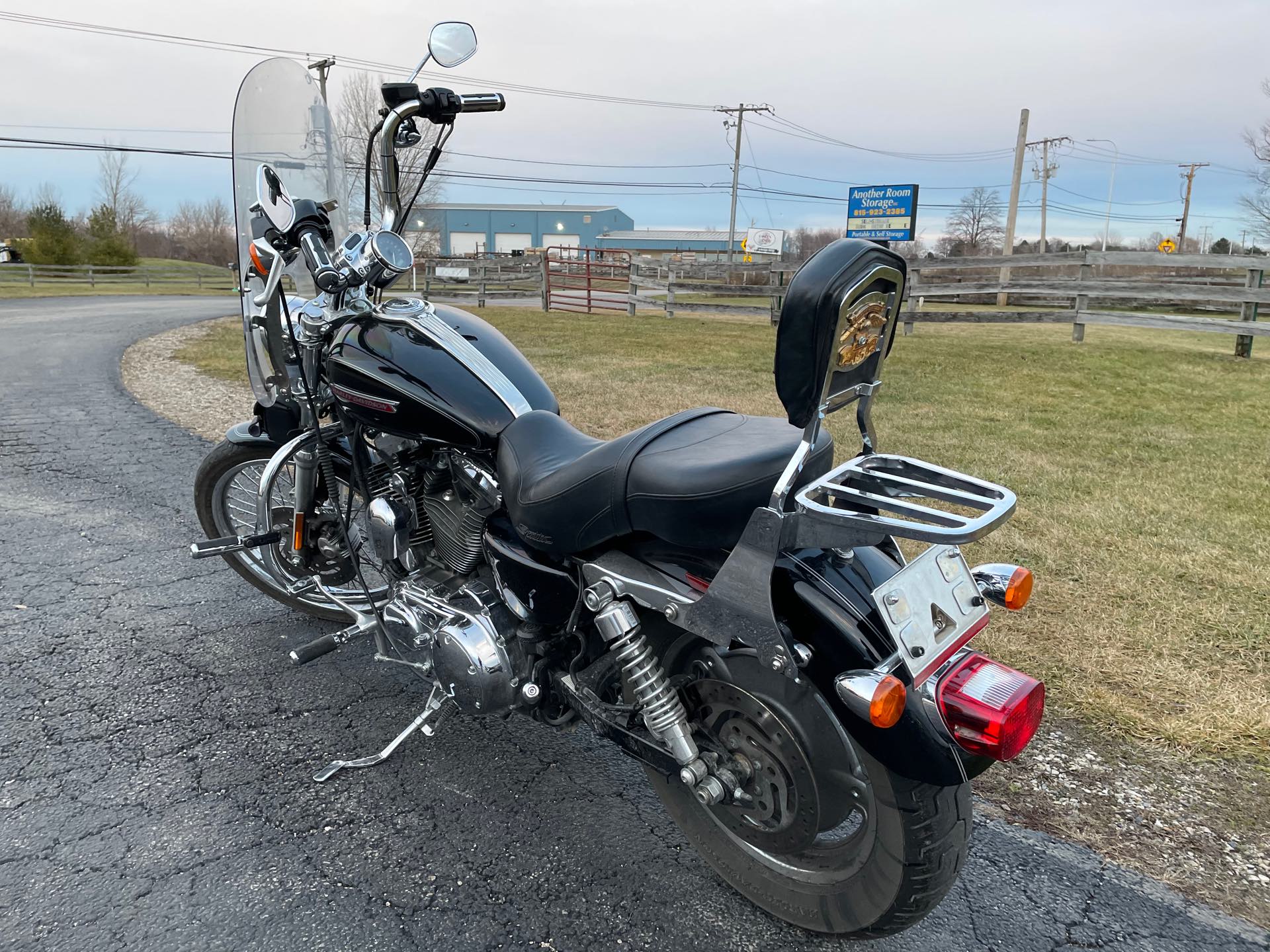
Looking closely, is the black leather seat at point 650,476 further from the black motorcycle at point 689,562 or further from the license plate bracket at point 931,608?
the license plate bracket at point 931,608

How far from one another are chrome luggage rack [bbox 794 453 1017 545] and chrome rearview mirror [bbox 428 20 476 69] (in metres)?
1.91

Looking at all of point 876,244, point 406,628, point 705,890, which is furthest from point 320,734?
point 876,244

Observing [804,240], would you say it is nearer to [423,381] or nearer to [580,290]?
[580,290]

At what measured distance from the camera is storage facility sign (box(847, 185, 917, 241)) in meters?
20.2

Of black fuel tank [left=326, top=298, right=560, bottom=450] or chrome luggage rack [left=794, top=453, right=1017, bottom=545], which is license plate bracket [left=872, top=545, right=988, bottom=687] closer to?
chrome luggage rack [left=794, top=453, right=1017, bottom=545]

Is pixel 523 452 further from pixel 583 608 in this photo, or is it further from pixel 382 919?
pixel 382 919

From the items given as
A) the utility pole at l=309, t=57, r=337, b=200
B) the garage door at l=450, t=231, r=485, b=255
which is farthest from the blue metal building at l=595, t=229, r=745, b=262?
the utility pole at l=309, t=57, r=337, b=200

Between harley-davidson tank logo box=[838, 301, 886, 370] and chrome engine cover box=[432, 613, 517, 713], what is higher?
harley-davidson tank logo box=[838, 301, 886, 370]

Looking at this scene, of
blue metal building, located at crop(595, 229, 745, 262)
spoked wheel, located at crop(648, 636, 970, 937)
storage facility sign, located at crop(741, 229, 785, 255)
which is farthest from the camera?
blue metal building, located at crop(595, 229, 745, 262)

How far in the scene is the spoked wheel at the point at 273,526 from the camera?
3.23 m

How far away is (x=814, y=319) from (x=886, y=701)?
0.71 m

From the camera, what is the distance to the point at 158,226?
5372 centimetres

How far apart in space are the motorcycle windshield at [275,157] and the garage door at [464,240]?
7438 cm

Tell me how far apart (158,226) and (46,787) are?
2378 inches
